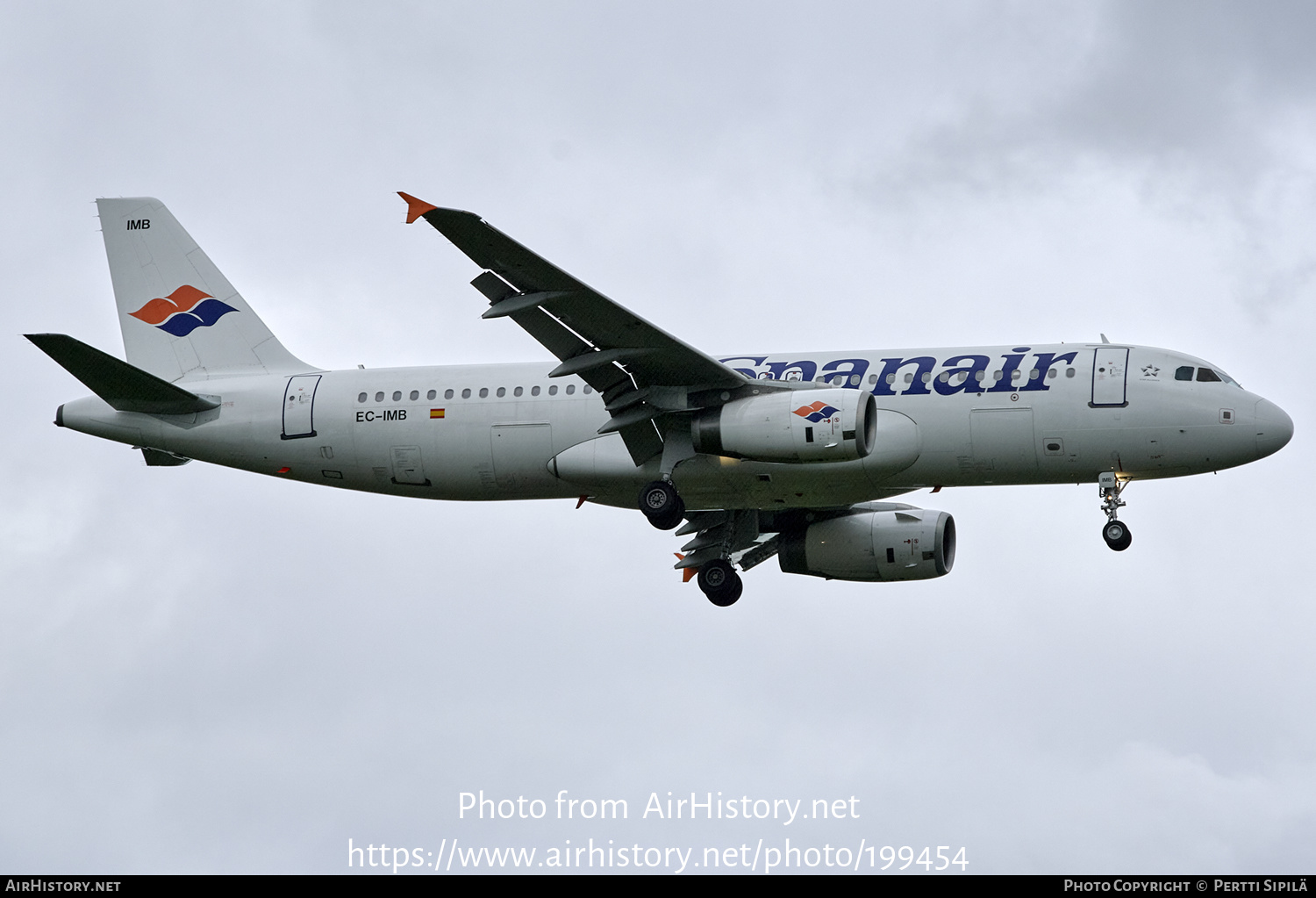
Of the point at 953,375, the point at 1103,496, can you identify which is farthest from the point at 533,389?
the point at 1103,496

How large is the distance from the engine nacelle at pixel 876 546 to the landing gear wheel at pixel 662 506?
6090 mm

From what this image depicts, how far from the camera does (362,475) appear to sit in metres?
37.6

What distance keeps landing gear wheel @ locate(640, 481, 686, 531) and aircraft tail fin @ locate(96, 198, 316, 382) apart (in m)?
9.85

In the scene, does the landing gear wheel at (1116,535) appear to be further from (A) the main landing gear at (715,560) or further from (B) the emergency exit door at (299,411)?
(B) the emergency exit door at (299,411)

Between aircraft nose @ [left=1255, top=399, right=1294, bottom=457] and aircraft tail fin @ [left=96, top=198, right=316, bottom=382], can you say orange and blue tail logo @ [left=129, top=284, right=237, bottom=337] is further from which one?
aircraft nose @ [left=1255, top=399, right=1294, bottom=457]

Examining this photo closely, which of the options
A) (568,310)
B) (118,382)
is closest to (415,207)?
(568,310)

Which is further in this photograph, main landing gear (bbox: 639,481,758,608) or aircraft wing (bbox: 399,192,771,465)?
main landing gear (bbox: 639,481,758,608)

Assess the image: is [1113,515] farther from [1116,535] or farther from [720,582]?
[720,582]

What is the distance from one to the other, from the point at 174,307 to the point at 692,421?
14735 mm

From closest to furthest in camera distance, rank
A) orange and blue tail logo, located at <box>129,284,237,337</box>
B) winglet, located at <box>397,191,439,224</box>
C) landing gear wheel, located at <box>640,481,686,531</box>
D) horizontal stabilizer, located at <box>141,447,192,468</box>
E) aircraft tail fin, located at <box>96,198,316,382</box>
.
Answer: winglet, located at <box>397,191,439,224</box> → landing gear wheel, located at <box>640,481,686,531</box> → horizontal stabilizer, located at <box>141,447,192,468</box> → aircraft tail fin, located at <box>96,198,316,382</box> → orange and blue tail logo, located at <box>129,284,237,337</box>

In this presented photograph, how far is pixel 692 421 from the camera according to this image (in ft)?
111

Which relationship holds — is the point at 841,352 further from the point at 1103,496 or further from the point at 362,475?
the point at 362,475

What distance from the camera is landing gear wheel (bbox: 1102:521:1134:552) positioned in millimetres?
34156

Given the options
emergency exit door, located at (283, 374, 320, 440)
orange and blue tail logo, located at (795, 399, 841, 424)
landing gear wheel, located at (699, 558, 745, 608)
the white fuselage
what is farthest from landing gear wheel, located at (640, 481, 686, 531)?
emergency exit door, located at (283, 374, 320, 440)
